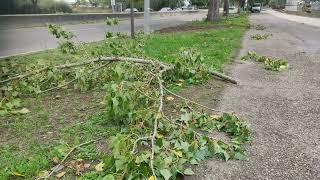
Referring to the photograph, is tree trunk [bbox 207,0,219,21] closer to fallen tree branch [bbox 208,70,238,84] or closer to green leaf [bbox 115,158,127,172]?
fallen tree branch [bbox 208,70,238,84]

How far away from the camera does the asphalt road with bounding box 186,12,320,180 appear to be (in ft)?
12.6

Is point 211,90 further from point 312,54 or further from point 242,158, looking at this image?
point 312,54

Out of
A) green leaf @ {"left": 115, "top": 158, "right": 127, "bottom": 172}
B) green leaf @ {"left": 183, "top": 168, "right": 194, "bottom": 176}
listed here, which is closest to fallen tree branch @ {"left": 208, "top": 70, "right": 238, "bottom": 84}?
green leaf @ {"left": 183, "top": 168, "right": 194, "bottom": 176}

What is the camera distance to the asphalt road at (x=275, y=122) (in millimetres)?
3846

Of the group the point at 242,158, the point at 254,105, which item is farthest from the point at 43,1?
the point at 242,158

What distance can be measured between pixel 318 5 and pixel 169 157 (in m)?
85.6

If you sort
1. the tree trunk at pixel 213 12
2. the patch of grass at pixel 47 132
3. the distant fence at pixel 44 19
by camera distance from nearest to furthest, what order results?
1. the patch of grass at pixel 47 132
2. the distant fence at pixel 44 19
3. the tree trunk at pixel 213 12

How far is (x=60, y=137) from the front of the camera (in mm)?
4668

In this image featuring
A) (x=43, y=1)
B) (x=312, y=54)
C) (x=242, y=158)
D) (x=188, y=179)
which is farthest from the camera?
(x=43, y=1)

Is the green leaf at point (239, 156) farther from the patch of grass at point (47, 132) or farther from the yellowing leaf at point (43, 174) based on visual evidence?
the yellowing leaf at point (43, 174)

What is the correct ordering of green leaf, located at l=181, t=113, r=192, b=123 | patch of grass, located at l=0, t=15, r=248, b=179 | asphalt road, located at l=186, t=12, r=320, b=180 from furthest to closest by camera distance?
green leaf, located at l=181, t=113, r=192, b=123 < patch of grass, located at l=0, t=15, r=248, b=179 < asphalt road, located at l=186, t=12, r=320, b=180

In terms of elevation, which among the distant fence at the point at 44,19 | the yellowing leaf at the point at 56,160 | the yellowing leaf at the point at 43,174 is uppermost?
the yellowing leaf at the point at 56,160

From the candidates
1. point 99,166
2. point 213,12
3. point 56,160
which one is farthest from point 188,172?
point 213,12

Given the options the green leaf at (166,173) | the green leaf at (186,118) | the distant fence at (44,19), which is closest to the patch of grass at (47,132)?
the green leaf at (166,173)
